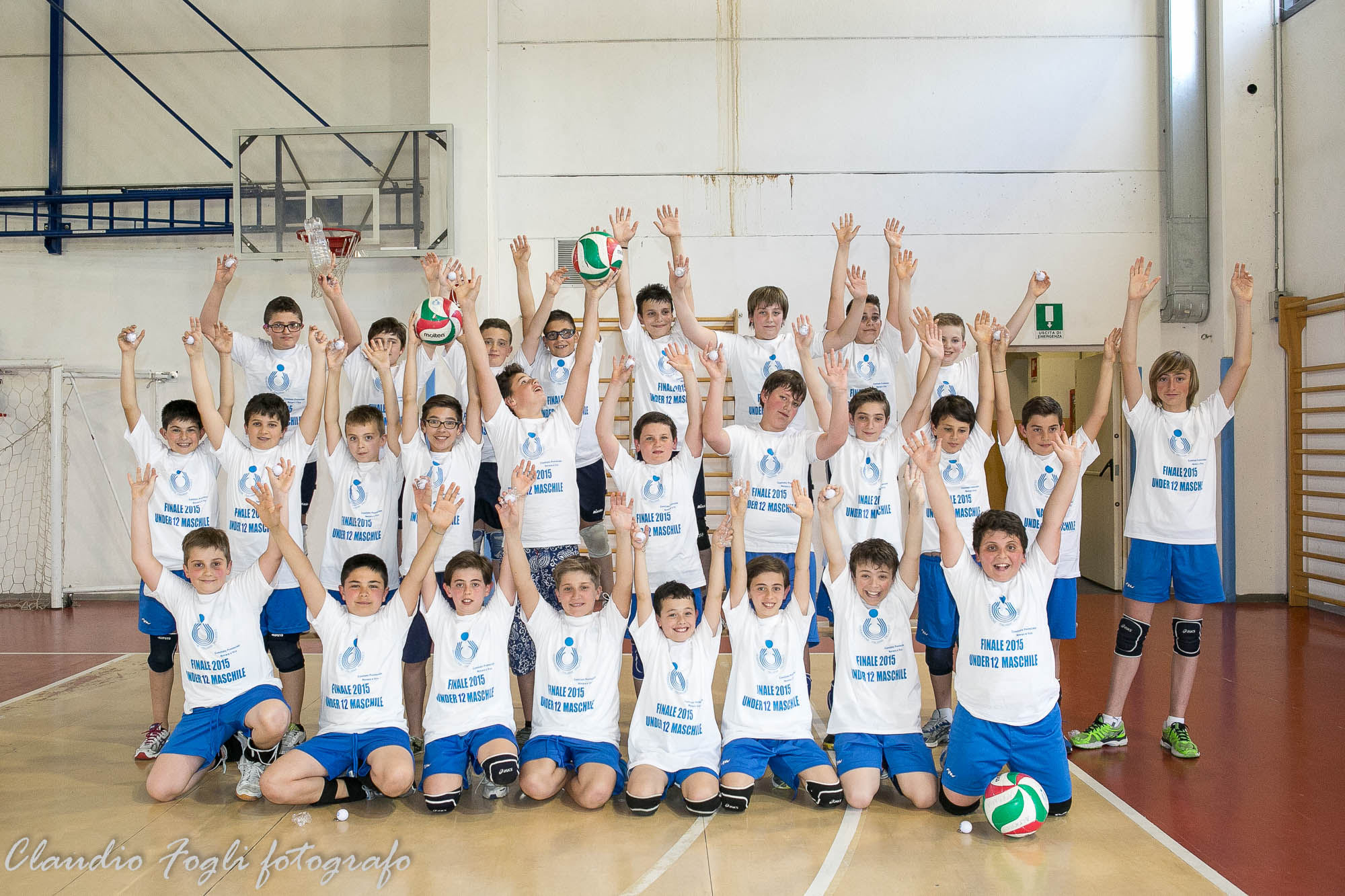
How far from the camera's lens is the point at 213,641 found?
13.4 feet

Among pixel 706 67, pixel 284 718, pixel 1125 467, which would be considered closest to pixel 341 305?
pixel 284 718

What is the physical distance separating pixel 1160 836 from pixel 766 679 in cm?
154

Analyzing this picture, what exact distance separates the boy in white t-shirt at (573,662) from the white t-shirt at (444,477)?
644mm

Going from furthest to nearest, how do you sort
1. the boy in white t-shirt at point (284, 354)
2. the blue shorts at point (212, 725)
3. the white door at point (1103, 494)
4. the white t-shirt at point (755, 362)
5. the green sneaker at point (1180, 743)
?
the white door at point (1103, 494)
the white t-shirt at point (755, 362)
the boy in white t-shirt at point (284, 354)
the green sneaker at point (1180, 743)
the blue shorts at point (212, 725)

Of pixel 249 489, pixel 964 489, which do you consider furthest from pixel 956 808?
pixel 249 489

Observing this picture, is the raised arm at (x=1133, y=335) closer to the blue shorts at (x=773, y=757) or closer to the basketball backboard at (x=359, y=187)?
the blue shorts at (x=773, y=757)

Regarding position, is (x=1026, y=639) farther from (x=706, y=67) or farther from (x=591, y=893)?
(x=706, y=67)

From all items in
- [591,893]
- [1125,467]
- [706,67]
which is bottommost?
[591,893]

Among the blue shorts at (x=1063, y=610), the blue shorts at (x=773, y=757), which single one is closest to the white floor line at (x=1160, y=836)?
the blue shorts at (x=1063, y=610)

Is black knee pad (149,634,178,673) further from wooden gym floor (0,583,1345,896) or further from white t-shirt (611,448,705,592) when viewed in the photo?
white t-shirt (611,448,705,592)

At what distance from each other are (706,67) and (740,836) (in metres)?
7.02

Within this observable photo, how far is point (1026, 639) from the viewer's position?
370 centimetres

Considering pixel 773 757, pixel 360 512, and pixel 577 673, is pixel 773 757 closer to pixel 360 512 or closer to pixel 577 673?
pixel 577 673

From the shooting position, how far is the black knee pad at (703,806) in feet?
12.1
